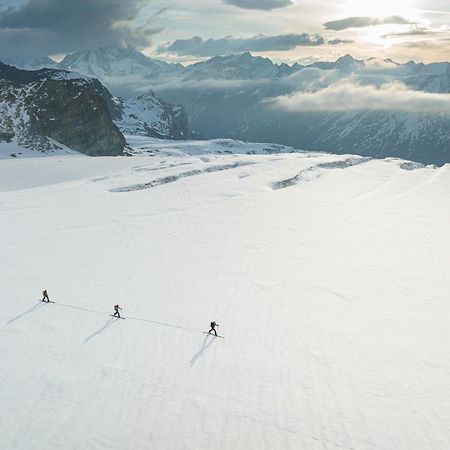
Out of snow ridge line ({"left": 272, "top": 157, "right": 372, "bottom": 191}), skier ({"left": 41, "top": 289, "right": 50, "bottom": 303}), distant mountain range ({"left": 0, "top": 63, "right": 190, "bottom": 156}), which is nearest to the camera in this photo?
skier ({"left": 41, "top": 289, "right": 50, "bottom": 303})

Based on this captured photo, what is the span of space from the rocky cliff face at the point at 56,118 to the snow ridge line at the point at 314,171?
219ft

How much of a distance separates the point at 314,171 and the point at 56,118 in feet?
257

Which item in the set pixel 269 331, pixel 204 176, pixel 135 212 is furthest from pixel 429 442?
pixel 204 176

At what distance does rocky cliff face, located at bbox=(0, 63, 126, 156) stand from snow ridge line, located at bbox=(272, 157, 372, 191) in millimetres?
66895

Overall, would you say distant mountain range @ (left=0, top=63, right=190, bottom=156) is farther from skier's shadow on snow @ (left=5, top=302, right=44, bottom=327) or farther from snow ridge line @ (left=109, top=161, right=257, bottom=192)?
skier's shadow on snow @ (left=5, top=302, right=44, bottom=327)

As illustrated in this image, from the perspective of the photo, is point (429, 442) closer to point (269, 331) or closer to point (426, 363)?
point (426, 363)

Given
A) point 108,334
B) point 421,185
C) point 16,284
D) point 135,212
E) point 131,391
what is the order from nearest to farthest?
point 131,391, point 108,334, point 16,284, point 135,212, point 421,185

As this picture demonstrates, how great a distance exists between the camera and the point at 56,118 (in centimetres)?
12219

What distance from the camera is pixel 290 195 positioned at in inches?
2276

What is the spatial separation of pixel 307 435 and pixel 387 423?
2930 mm

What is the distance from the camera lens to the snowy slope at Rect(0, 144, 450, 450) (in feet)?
50.4

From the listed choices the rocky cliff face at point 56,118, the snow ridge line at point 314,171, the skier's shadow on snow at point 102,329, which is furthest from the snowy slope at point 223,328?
the rocky cliff face at point 56,118

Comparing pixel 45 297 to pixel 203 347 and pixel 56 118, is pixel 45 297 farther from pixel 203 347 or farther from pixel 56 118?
pixel 56 118

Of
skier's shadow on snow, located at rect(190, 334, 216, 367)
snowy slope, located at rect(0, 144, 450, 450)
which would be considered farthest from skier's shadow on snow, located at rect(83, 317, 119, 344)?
skier's shadow on snow, located at rect(190, 334, 216, 367)
